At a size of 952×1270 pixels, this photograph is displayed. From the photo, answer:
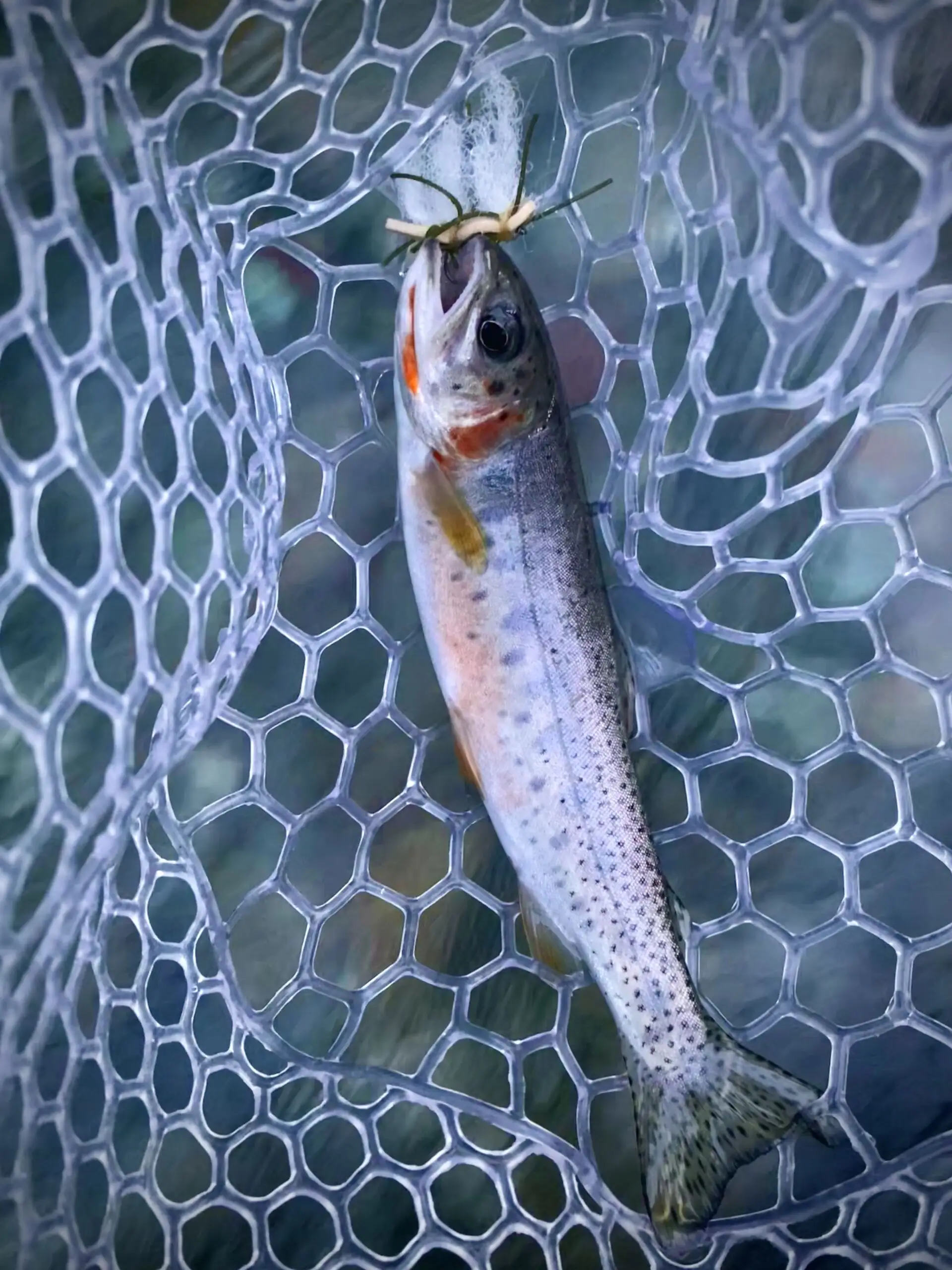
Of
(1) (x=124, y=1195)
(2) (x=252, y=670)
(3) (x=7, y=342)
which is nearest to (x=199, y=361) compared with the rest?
(3) (x=7, y=342)

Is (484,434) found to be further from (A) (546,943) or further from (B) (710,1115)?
(B) (710,1115)

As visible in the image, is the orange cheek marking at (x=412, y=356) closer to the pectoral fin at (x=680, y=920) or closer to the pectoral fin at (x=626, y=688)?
the pectoral fin at (x=626, y=688)

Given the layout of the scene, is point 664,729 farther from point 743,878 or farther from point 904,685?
point 904,685

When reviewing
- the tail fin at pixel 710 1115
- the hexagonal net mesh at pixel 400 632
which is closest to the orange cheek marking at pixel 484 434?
the hexagonal net mesh at pixel 400 632

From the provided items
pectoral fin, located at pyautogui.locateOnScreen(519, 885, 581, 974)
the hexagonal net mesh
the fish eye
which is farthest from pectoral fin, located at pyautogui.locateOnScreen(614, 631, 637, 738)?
the fish eye

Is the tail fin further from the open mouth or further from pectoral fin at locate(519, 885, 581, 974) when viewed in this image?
the open mouth

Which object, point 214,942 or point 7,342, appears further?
point 214,942
